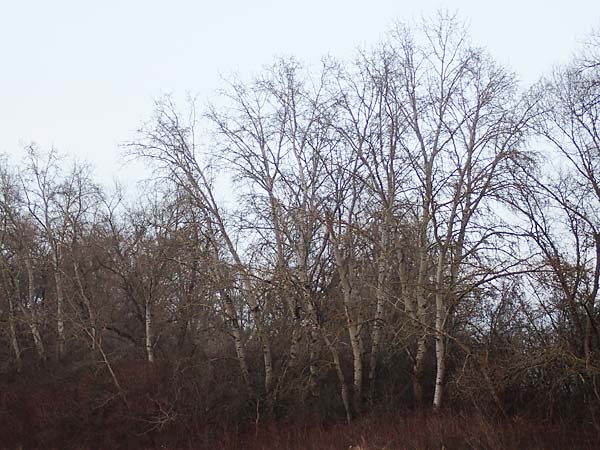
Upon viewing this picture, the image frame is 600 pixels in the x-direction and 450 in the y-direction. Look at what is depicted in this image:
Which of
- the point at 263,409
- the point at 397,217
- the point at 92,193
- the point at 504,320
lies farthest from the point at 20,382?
the point at 504,320

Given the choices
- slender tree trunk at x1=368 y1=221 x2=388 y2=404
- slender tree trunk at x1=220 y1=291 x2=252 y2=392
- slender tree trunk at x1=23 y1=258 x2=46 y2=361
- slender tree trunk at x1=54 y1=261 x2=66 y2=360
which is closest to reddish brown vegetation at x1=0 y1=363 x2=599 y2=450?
slender tree trunk at x1=220 y1=291 x2=252 y2=392

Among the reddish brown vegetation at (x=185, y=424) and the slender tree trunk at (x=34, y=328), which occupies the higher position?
the slender tree trunk at (x=34, y=328)

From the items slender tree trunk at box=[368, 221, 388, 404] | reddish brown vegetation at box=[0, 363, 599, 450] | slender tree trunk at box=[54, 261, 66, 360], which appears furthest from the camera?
slender tree trunk at box=[54, 261, 66, 360]

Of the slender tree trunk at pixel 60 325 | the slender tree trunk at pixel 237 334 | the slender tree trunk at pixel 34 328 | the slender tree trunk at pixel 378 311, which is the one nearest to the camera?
the slender tree trunk at pixel 378 311

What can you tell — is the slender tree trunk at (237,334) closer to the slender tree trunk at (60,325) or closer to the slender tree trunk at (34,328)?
the slender tree trunk at (60,325)

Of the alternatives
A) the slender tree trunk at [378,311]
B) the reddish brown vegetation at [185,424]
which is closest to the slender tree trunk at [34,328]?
the reddish brown vegetation at [185,424]

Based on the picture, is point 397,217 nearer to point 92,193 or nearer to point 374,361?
point 374,361

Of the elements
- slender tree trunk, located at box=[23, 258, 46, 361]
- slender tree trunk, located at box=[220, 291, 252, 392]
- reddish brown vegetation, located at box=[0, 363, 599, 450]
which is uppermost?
slender tree trunk, located at box=[23, 258, 46, 361]

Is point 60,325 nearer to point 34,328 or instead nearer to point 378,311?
point 34,328

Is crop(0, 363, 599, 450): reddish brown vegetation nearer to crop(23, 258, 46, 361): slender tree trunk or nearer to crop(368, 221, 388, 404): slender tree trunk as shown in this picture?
crop(368, 221, 388, 404): slender tree trunk

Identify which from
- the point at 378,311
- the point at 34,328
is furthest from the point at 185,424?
the point at 34,328

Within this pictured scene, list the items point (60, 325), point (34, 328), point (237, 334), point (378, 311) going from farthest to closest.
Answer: point (34, 328) < point (60, 325) < point (237, 334) < point (378, 311)

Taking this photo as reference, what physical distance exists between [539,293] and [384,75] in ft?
27.3

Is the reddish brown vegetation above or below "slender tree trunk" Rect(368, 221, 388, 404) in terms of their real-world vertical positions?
below
